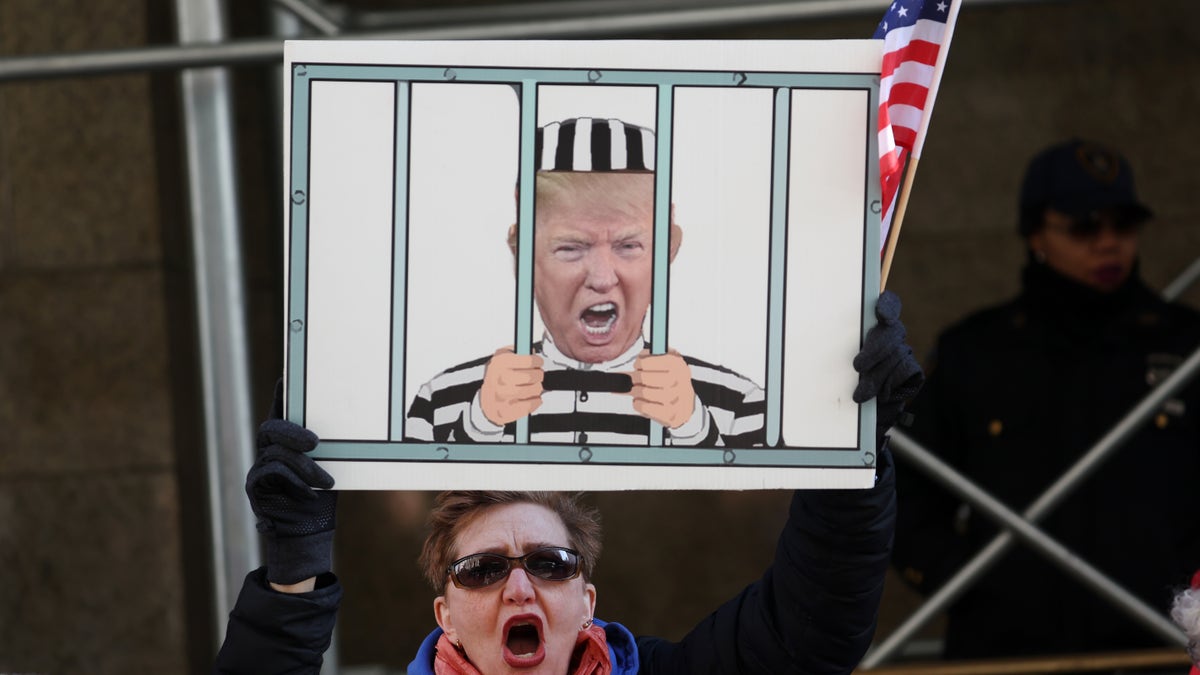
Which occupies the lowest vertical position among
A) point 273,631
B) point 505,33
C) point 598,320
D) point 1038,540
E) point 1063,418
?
point 1038,540

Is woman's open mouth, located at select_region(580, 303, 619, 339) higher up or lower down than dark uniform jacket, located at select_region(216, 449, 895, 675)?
higher up

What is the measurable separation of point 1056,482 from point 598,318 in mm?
1931

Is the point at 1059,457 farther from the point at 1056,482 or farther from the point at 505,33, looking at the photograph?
the point at 505,33

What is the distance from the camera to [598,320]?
2.06m

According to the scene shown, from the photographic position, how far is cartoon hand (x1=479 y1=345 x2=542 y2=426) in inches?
80.2

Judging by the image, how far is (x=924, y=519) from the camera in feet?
12.4

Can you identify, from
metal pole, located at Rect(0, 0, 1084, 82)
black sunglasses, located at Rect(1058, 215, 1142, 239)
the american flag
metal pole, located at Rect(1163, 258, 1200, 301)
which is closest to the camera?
the american flag

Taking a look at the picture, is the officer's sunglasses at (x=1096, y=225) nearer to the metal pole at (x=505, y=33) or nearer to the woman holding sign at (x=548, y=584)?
the metal pole at (x=505, y=33)

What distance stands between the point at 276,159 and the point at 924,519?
211 cm

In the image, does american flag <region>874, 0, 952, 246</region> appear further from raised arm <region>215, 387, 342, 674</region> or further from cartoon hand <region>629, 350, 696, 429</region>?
raised arm <region>215, 387, 342, 674</region>

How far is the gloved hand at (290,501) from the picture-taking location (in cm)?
198

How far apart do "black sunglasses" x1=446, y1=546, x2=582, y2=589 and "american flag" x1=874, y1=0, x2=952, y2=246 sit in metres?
0.61

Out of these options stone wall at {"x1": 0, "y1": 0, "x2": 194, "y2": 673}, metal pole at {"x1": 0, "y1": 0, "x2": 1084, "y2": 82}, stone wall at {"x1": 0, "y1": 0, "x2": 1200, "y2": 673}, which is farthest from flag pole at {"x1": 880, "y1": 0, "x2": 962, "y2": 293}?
stone wall at {"x1": 0, "y1": 0, "x2": 194, "y2": 673}

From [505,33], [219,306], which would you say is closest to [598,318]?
[505,33]
